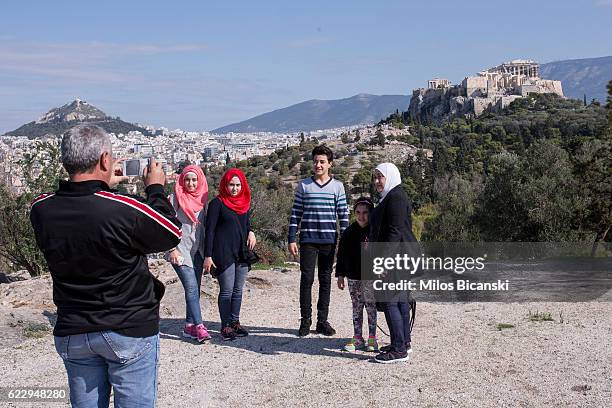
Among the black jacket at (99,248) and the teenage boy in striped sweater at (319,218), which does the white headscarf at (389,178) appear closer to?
the teenage boy in striped sweater at (319,218)

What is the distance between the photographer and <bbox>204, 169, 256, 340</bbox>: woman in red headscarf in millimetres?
6344

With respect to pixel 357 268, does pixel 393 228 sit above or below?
above

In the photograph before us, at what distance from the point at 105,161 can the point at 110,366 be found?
919 millimetres

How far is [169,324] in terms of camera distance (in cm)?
757

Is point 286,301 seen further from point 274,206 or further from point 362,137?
point 362,137

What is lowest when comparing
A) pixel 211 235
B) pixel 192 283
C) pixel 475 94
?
pixel 192 283

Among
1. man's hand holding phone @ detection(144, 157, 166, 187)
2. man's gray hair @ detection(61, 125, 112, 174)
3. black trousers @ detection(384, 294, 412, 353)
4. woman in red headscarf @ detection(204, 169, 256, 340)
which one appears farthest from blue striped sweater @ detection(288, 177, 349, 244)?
man's gray hair @ detection(61, 125, 112, 174)

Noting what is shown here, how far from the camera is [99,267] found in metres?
2.64

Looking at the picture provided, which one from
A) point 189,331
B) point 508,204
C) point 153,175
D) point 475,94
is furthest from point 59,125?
point 153,175

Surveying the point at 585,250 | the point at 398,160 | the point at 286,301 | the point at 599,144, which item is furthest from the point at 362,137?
the point at 286,301

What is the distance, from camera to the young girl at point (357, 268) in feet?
19.2

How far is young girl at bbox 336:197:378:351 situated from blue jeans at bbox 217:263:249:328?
1149 mm

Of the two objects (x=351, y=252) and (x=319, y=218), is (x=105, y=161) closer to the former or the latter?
(x=351, y=252)

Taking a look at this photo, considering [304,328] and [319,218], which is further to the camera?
[304,328]
